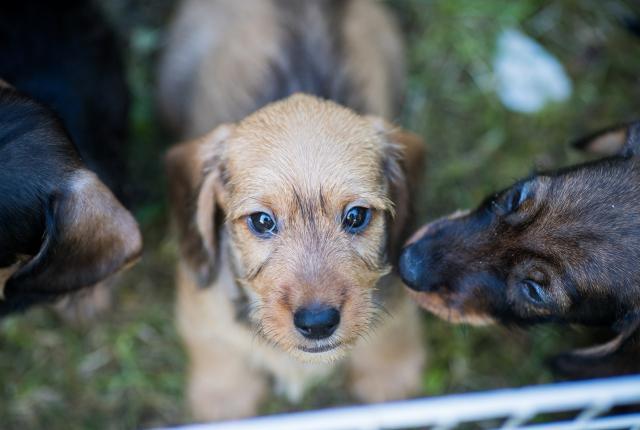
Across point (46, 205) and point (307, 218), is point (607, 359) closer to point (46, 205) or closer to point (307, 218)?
point (307, 218)

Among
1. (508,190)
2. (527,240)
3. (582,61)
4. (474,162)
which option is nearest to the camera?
(527,240)

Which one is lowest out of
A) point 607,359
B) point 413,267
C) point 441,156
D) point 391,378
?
point 391,378

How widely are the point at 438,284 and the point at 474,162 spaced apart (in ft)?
6.14

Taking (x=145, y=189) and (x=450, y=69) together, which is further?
(x=450, y=69)

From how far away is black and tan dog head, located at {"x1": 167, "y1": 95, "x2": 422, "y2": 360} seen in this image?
7.48 feet

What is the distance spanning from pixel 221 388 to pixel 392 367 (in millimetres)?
956

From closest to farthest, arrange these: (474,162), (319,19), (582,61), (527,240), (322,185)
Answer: (322,185) < (527,240) < (319,19) < (474,162) < (582,61)

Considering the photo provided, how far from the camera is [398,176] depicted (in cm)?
276

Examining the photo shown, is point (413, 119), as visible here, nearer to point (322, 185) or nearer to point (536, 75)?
point (536, 75)

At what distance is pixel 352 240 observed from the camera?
95.5 inches

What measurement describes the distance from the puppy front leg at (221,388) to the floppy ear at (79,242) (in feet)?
3.47

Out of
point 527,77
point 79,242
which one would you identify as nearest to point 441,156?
point 527,77

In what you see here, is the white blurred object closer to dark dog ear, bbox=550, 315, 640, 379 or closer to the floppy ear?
dark dog ear, bbox=550, 315, 640, 379

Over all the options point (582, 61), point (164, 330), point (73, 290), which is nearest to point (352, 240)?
point (73, 290)
